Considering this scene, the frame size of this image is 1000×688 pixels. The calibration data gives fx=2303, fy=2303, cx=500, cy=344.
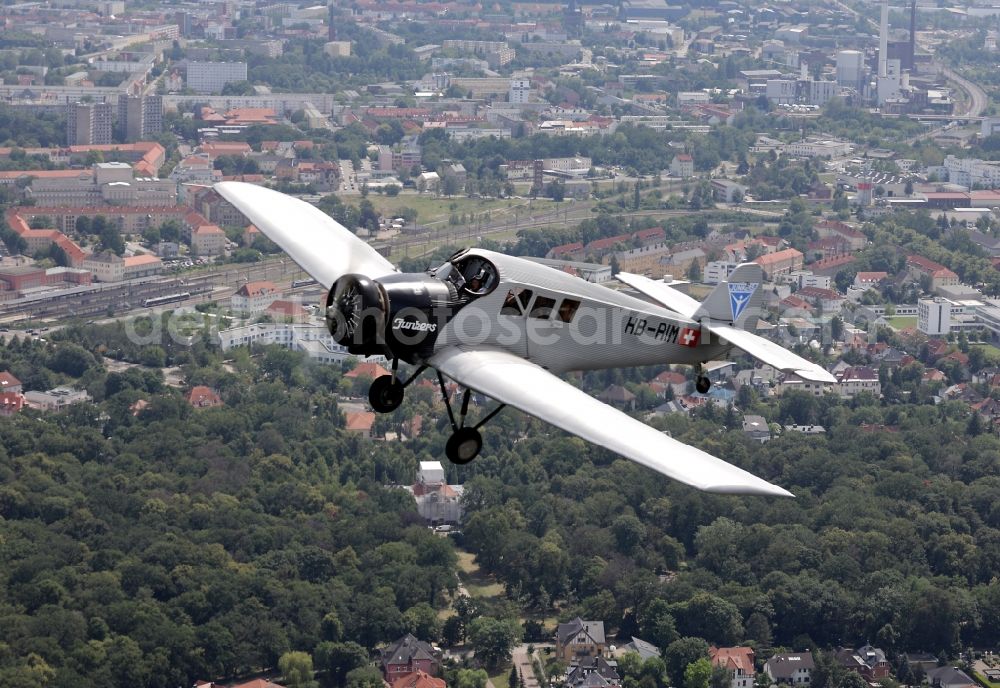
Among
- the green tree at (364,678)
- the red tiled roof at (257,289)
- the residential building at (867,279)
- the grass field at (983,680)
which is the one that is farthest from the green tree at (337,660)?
the residential building at (867,279)

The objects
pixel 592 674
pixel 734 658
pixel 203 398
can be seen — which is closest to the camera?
pixel 592 674

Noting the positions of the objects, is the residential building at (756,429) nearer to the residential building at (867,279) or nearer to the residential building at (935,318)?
the residential building at (935,318)

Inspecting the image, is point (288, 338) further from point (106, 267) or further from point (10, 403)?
point (106, 267)

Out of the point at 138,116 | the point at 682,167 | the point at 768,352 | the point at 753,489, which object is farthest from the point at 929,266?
the point at 753,489

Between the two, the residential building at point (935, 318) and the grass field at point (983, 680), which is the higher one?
the residential building at point (935, 318)

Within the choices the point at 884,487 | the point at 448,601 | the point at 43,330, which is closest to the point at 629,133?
the point at 43,330
